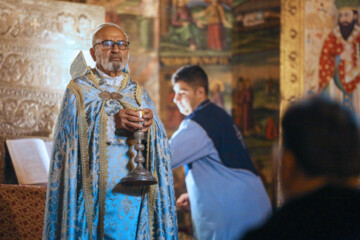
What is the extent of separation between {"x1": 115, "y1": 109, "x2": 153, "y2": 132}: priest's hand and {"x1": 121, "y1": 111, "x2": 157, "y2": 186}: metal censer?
0.05 metres

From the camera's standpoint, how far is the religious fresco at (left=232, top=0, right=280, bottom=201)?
9.36 m

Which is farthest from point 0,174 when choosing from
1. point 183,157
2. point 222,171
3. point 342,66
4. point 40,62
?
point 342,66

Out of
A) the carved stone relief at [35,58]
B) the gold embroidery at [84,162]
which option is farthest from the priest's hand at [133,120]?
the carved stone relief at [35,58]

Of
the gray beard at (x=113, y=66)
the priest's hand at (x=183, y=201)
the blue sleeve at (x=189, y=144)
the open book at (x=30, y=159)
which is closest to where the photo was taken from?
the gray beard at (x=113, y=66)

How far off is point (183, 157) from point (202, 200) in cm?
46

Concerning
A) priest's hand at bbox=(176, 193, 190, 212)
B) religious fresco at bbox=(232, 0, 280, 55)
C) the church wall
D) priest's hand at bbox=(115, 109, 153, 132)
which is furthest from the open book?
religious fresco at bbox=(232, 0, 280, 55)

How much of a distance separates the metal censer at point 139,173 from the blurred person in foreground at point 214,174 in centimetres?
183

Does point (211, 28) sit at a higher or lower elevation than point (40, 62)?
higher

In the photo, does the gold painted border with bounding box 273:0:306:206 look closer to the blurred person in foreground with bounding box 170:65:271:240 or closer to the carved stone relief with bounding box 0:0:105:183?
the blurred person in foreground with bounding box 170:65:271:240

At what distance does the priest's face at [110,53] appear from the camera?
4582 mm

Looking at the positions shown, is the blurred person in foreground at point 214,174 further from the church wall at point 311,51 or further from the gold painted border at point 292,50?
the church wall at point 311,51

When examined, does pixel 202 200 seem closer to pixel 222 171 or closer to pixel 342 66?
pixel 222 171

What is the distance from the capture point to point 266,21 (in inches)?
377

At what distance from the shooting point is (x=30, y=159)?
586 centimetres
